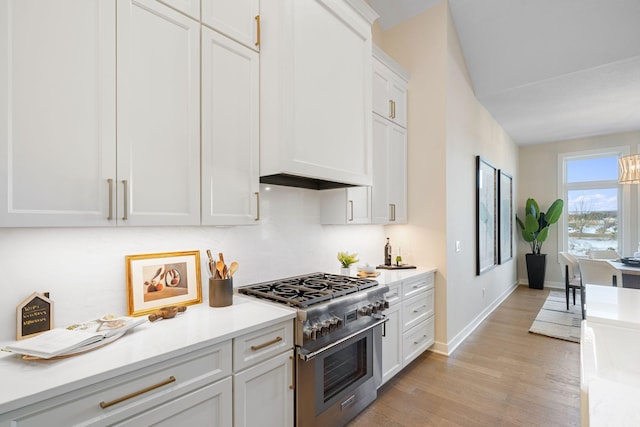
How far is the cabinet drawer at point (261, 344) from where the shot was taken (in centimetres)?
148

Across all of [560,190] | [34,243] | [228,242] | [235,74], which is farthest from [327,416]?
[560,190]

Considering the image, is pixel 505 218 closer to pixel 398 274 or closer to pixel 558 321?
pixel 558 321

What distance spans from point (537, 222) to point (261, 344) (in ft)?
21.4

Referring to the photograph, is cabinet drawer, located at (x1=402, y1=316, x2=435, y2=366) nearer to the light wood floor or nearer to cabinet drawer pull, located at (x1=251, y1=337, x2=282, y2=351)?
the light wood floor

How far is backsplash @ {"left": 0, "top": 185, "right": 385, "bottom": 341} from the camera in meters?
1.37

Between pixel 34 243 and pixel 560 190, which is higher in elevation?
pixel 560 190

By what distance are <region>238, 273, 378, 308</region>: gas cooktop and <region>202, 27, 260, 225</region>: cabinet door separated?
514 mm

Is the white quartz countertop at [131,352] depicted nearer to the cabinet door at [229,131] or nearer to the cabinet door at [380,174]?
the cabinet door at [229,131]

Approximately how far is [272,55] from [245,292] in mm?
1521

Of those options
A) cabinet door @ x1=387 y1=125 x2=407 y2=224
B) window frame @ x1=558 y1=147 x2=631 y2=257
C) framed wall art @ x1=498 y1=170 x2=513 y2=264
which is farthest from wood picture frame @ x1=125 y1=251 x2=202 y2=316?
window frame @ x1=558 y1=147 x2=631 y2=257

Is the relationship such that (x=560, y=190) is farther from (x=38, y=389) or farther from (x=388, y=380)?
(x=38, y=389)

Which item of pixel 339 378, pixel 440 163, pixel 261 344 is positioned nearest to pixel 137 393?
pixel 261 344

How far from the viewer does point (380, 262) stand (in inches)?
141

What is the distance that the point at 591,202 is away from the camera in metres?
6.12
